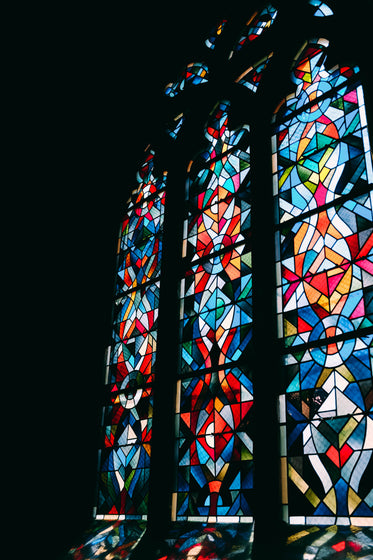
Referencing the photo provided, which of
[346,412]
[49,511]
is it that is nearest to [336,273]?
[346,412]

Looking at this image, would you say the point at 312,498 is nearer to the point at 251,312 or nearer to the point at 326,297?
the point at 326,297

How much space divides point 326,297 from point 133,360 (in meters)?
2.02

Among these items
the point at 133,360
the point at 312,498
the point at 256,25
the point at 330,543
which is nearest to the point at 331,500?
the point at 312,498

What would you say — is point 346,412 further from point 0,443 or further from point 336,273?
point 0,443

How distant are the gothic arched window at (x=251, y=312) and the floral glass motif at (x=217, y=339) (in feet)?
0.04

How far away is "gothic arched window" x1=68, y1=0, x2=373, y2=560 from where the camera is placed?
10.5ft

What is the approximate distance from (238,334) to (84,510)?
6.63ft

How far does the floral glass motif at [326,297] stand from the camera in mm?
3043

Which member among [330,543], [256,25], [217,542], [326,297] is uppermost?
[256,25]

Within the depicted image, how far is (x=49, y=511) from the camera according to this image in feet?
16.2

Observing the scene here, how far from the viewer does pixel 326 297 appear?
11.3ft

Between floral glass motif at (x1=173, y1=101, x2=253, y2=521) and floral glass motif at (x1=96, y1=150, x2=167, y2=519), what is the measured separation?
0.45 m

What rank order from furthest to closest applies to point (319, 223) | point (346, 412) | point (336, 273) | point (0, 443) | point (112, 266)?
point (112, 266) < point (0, 443) < point (319, 223) < point (336, 273) < point (346, 412)

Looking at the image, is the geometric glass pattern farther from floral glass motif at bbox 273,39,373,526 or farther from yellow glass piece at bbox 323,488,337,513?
yellow glass piece at bbox 323,488,337,513
